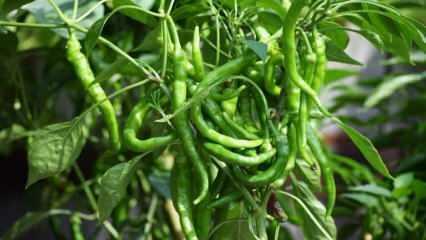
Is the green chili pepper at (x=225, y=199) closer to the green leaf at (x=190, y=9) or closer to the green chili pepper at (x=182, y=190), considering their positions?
the green chili pepper at (x=182, y=190)

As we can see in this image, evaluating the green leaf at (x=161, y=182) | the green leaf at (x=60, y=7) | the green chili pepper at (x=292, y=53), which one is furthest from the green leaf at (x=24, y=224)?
the green chili pepper at (x=292, y=53)

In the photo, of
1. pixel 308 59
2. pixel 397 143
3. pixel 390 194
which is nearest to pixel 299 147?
pixel 308 59

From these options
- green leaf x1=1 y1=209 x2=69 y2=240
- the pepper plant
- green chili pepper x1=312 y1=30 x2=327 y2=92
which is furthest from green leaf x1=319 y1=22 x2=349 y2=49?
green leaf x1=1 y1=209 x2=69 y2=240

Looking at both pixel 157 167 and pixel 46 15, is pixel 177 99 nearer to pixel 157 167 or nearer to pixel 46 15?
pixel 46 15

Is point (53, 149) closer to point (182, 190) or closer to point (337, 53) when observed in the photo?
point (182, 190)

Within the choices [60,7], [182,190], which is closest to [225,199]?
[182,190]

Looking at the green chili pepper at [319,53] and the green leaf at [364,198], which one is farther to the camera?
the green leaf at [364,198]
